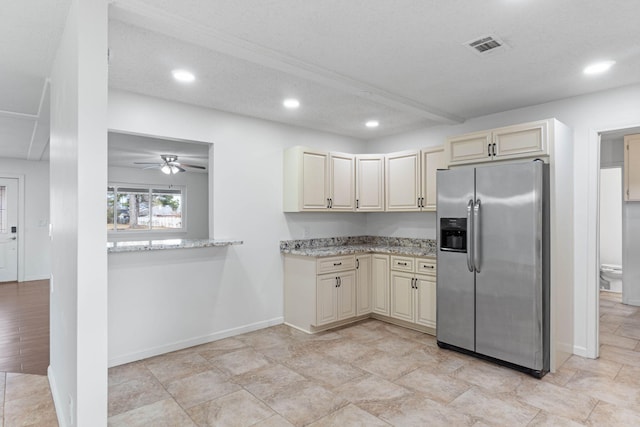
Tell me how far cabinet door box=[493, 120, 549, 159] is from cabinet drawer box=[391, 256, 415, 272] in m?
1.53

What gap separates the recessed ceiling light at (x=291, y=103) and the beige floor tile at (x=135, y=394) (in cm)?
281

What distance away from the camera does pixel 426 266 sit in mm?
4156

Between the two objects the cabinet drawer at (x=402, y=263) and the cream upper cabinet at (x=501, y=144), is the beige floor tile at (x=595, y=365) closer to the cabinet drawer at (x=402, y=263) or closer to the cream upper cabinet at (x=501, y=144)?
the cabinet drawer at (x=402, y=263)

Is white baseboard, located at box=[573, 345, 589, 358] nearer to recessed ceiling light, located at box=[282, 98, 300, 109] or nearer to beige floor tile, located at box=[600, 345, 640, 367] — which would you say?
beige floor tile, located at box=[600, 345, 640, 367]

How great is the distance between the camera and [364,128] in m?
4.90

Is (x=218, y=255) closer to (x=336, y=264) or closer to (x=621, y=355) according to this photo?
(x=336, y=264)

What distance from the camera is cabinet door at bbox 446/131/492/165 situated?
3553 mm

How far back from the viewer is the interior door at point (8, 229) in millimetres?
7152

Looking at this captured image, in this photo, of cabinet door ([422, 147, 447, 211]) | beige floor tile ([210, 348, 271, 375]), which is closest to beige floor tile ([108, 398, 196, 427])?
beige floor tile ([210, 348, 271, 375])

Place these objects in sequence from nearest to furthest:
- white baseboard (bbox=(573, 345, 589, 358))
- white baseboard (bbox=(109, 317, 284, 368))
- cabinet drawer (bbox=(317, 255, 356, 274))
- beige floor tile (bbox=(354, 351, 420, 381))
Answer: beige floor tile (bbox=(354, 351, 420, 381)) < white baseboard (bbox=(109, 317, 284, 368)) < white baseboard (bbox=(573, 345, 589, 358)) < cabinet drawer (bbox=(317, 255, 356, 274))

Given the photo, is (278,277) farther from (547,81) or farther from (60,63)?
(547,81)

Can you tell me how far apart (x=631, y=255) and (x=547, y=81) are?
4.04 m

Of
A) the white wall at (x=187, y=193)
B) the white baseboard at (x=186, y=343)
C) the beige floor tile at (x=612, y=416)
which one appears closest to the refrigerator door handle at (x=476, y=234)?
the beige floor tile at (x=612, y=416)

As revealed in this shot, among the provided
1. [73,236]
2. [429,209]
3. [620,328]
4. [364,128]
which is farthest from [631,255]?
[73,236]
